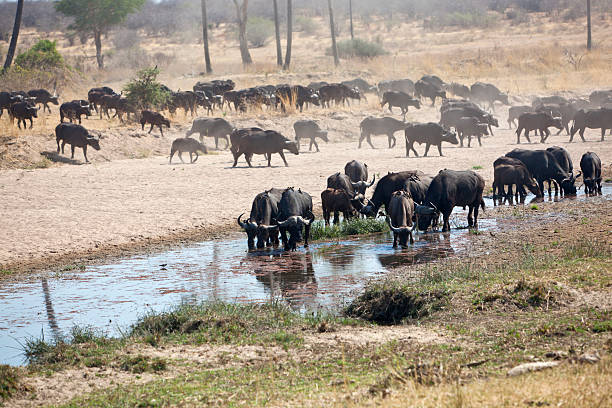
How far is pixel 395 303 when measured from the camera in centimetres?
863

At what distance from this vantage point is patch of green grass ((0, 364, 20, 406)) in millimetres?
6438

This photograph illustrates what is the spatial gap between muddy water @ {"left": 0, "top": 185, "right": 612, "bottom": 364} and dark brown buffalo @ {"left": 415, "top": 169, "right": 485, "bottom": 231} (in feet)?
1.22

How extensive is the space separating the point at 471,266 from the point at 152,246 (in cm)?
622

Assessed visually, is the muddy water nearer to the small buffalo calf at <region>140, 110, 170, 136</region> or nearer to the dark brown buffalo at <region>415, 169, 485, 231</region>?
the dark brown buffalo at <region>415, 169, 485, 231</region>

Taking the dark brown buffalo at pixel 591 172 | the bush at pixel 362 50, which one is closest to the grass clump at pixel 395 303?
the dark brown buffalo at pixel 591 172

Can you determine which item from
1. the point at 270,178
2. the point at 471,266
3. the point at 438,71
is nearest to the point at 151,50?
the point at 438,71

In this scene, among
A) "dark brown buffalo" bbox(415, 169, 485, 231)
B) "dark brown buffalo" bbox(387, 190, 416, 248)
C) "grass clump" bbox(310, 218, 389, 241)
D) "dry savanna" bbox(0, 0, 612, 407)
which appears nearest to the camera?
"dry savanna" bbox(0, 0, 612, 407)

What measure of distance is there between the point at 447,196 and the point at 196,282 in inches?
213

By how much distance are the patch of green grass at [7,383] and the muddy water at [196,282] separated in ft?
4.14

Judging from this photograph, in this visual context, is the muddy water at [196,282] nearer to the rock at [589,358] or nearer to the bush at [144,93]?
the rock at [589,358]

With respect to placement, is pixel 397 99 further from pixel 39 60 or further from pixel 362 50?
pixel 362 50

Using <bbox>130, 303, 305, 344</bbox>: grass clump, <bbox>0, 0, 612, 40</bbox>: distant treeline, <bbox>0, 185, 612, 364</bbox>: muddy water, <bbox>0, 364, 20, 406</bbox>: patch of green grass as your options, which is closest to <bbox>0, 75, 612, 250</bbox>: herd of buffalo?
<bbox>0, 185, 612, 364</bbox>: muddy water

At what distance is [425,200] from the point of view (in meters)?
14.1

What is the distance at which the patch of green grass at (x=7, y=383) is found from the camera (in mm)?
6438
